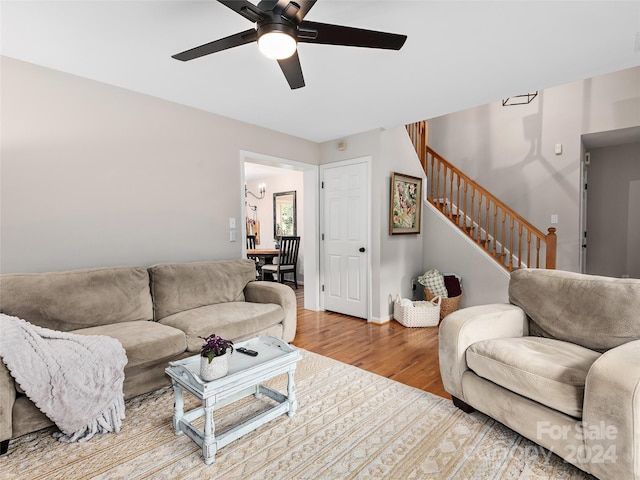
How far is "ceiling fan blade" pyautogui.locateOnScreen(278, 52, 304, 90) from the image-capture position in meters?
1.74

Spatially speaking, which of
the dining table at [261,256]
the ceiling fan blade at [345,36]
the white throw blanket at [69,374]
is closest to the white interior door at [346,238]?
the dining table at [261,256]

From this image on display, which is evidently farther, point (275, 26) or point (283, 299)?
point (283, 299)

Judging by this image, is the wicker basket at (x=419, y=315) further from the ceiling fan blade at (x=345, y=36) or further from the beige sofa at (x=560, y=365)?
the ceiling fan blade at (x=345, y=36)

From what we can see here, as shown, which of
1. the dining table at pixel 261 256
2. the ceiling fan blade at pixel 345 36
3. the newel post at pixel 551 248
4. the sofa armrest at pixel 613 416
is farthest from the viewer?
the dining table at pixel 261 256

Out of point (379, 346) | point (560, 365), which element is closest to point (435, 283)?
point (379, 346)

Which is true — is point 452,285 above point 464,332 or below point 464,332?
below

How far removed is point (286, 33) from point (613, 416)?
2.12m

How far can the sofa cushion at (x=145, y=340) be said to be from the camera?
6.65ft

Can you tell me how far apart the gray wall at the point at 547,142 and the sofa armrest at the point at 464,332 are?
3205 mm

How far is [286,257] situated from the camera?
229 inches

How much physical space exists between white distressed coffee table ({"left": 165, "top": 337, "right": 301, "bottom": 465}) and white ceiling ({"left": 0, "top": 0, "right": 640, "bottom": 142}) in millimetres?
1950

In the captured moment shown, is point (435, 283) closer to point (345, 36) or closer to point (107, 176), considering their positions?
point (345, 36)

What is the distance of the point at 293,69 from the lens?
72.5 inches

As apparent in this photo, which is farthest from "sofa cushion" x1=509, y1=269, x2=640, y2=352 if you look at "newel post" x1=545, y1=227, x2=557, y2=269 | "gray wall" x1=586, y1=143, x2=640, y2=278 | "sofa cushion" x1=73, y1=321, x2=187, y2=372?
"gray wall" x1=586, y1=143, x2=640, y2=278
